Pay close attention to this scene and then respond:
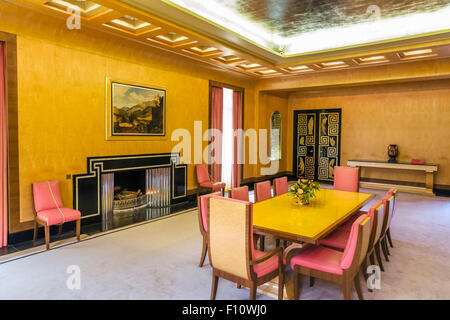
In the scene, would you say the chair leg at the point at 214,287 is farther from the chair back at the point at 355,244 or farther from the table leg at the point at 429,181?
the table leg at the point at 429,181

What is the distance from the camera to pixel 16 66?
3.84 meters

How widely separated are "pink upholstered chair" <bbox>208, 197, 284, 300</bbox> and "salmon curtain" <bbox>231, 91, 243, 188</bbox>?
519 centimetres

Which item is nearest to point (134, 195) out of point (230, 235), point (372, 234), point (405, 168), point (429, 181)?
point (230, 235)

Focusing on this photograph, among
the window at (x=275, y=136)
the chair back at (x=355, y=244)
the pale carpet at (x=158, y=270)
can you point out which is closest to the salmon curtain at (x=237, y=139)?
the window at (x=275, y=136)

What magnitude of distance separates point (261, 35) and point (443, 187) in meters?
5.78

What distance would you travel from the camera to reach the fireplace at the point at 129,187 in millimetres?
4692

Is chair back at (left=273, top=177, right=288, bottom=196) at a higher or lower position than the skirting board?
higher

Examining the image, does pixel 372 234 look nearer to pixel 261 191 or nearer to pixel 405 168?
pixel 261 191

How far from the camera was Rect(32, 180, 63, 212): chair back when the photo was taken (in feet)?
13.0

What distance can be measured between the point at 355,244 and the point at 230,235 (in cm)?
95

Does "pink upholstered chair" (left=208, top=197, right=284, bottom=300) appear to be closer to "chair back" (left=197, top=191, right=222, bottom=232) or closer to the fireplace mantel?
"chair back" (left=197, top=191, right=222, bottom=232)

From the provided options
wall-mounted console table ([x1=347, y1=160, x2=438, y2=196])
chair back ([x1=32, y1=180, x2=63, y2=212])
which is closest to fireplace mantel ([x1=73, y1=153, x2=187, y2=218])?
chair back ([x1=32, y1=180, x2=63, y2=212])
